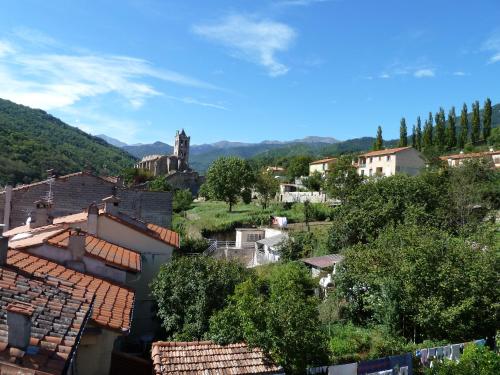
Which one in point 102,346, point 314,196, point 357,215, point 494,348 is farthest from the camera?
point 314,196

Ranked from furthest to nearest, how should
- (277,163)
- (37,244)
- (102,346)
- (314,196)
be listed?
(277,163)
(314,196)
(37,244)
(102,346)

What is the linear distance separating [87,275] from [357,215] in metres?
23.6

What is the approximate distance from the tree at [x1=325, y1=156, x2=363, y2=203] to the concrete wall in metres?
41.4

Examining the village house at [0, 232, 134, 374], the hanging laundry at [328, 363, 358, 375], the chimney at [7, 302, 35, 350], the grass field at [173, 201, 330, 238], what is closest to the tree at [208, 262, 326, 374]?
the hanging laundry at [328, 363, 358, 375]

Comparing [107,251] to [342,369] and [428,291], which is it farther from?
[428,291]

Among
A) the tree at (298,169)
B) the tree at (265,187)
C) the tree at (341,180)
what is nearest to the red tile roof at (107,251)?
the tree at (341,180)

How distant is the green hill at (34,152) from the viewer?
89.8 m

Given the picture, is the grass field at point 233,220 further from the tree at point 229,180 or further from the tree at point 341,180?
the tree at point 229,180

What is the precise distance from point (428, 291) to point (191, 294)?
961 cm

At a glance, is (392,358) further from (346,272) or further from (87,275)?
(87,275)

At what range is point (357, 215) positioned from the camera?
34.7m

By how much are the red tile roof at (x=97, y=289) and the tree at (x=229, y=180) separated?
46.5 m

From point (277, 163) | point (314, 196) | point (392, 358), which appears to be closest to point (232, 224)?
point (314, 196)

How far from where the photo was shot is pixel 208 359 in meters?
12.6
